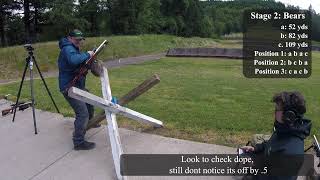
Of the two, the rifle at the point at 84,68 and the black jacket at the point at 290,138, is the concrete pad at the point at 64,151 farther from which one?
the black jacket at the point at 290,138

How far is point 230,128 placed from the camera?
7.86 metres

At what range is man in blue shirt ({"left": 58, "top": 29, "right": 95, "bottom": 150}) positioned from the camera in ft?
21.5

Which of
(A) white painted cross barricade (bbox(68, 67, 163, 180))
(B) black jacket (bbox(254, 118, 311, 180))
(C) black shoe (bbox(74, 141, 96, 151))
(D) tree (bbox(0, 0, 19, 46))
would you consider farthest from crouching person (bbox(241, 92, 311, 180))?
(D) tree (bbox(0, 0, 19, 46))

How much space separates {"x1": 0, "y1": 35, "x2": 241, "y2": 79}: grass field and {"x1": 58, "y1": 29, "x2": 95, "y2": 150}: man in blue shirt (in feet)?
52.4

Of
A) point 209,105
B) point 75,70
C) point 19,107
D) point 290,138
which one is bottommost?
point 209,105

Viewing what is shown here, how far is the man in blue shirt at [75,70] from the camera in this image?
657 centimetres

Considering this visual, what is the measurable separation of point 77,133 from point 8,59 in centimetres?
1944

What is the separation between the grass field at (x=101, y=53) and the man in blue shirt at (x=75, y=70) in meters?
16.0

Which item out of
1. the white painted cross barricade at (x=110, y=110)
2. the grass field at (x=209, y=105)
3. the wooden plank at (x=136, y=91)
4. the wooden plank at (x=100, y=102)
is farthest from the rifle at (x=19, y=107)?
the wooden plank at (x=100, y=102)

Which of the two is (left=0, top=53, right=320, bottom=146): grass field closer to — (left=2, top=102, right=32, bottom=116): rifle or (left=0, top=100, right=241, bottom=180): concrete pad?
(left=2, top=102, right=32, bottom=116): rifle

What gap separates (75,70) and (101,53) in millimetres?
21497

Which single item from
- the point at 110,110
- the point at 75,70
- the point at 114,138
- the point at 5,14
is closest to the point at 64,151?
the point at 110,110

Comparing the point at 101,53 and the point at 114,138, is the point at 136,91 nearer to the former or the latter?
the point at 114,138

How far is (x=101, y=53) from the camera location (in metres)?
28.1
